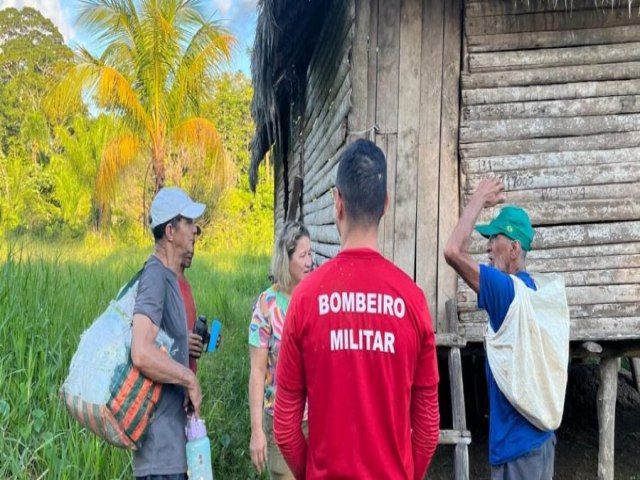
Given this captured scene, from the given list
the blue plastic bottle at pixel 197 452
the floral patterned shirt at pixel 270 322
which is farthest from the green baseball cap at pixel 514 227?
the blue plastic bottle at pixel 197 452

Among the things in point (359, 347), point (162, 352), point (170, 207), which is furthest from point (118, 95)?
point (359, 347)

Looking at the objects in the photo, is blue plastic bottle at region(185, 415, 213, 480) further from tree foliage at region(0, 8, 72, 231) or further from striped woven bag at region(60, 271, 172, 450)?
tree foliage at region(0, 8, 72, 231)

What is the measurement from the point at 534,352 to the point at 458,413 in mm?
1351

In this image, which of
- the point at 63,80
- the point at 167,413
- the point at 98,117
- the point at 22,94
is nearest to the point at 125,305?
the point at 167,413

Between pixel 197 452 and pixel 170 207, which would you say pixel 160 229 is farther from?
pixel 197 452

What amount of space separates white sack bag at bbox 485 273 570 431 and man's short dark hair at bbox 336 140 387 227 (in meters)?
1.11

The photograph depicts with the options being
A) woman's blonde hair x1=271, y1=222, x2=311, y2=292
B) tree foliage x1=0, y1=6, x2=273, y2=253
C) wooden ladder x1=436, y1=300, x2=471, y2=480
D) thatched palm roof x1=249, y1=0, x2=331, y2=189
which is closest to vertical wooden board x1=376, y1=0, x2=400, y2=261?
wooden ladder x1=436, y1=300, x2=471, y2=480

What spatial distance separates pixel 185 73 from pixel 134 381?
12.8 metres

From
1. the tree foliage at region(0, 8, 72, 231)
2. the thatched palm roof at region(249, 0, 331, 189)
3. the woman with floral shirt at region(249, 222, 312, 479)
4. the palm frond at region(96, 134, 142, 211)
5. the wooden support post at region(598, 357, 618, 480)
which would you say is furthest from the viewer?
the tree foliage at region(0, 8, 72, 231)

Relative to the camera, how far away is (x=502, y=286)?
2.53 metres

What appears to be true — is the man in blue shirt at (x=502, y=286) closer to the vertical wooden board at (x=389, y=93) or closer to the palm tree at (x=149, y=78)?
the vertical wooden board at (x=389, y=93)

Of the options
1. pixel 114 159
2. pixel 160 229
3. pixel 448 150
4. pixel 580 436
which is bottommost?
pixel 580 436

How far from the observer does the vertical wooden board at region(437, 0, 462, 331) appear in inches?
164

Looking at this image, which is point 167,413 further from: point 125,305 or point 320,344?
point 320,344
